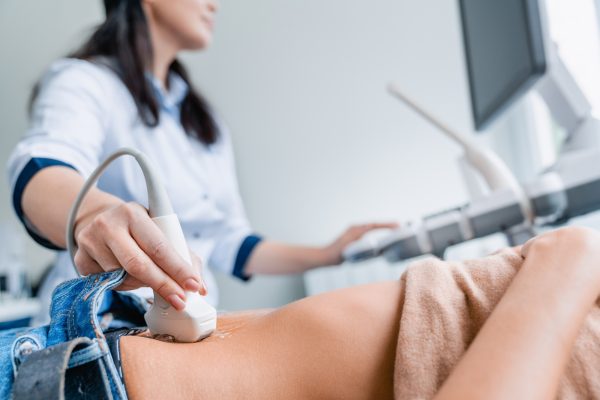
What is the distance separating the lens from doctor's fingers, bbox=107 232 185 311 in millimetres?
484

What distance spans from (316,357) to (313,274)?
4.88ft

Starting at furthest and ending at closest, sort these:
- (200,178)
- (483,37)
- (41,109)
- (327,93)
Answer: (327,93) < (200,178) < (483,37) < (41,109)

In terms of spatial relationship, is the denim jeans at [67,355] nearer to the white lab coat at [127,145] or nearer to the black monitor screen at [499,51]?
the white lab coat at [127,145]

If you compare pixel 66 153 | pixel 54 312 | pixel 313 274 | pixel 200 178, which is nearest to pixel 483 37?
pixel 200 178

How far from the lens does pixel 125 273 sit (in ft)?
1.64

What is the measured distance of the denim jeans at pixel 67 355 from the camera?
38 centimetres

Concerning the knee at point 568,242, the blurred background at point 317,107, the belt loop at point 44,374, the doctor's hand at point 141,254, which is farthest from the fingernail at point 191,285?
the blurred background at point 317,107

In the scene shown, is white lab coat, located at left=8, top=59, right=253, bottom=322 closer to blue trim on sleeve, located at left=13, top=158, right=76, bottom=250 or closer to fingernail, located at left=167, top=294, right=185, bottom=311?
blue trim on sleeve, located at left=13, top=158, right=76, bottom=250

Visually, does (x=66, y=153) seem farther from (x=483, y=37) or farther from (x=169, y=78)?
(x=483, y=37)

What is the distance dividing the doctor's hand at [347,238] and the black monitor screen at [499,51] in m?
0.34

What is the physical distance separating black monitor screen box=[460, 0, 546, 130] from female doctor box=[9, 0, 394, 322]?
0.38m

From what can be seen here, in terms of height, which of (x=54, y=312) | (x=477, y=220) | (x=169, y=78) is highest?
(x=169, y=78)

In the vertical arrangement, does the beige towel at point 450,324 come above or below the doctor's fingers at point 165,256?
below

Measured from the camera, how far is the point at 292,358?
483 mm
